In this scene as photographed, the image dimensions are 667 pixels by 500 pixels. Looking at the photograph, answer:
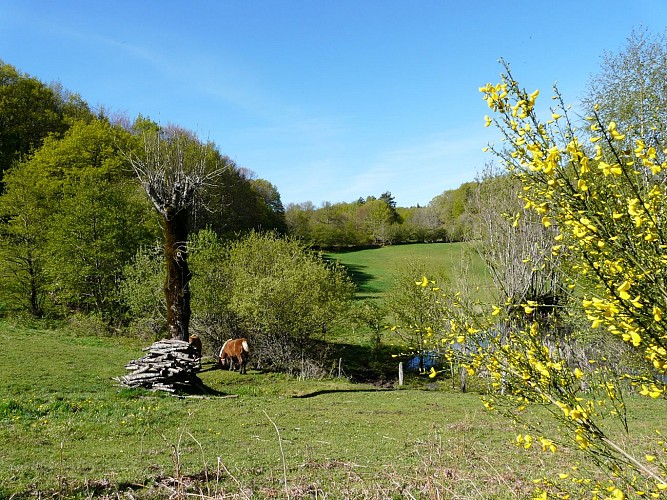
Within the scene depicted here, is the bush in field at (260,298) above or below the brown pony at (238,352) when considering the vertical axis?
above

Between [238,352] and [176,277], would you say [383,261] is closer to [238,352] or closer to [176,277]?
[238,352]

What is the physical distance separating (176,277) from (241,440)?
7584mm

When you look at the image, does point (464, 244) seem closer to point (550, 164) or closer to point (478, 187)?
point (478, 187)

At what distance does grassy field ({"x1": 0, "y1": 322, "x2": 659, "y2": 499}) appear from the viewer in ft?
18.5

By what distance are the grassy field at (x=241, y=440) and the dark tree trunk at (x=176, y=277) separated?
234cm

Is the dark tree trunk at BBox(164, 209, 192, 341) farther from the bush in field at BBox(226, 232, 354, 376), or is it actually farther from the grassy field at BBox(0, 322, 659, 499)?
the bush in field at BBox(226, 232, 354, 376)

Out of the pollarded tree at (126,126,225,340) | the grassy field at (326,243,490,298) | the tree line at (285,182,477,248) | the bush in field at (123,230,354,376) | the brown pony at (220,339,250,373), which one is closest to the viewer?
the pollarded tree at (126,126,225,340)

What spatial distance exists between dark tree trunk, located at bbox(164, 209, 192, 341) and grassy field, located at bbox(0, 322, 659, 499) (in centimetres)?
234

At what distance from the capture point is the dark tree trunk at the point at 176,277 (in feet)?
50.1

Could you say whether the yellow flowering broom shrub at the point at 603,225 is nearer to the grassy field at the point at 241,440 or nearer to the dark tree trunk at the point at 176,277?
the grassy field at the point at 241,440

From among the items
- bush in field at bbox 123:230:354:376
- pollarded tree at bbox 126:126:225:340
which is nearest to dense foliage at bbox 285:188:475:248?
bush in field at bbox 123:230:354:376

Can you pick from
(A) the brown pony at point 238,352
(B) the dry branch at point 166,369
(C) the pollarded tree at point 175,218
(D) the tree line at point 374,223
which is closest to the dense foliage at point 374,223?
(D) the tree line at point 374,223

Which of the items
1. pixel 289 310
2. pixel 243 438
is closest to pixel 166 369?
pixel 243 438

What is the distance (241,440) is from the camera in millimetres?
9172
